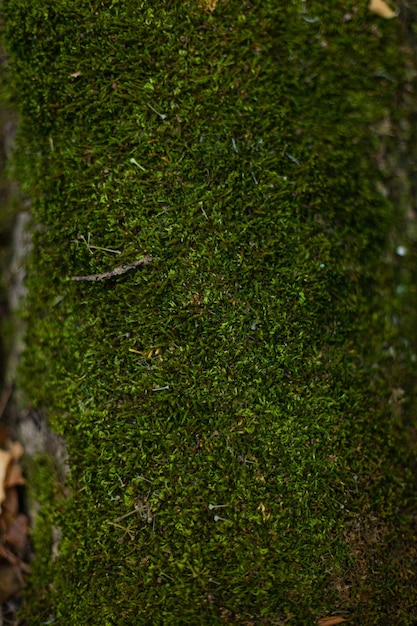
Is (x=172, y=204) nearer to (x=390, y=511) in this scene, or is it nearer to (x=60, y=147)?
(x=60, y=147)

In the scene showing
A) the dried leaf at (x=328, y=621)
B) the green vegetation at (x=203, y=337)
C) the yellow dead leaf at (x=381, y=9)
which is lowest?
the dried leaf at (x=328, y=621)

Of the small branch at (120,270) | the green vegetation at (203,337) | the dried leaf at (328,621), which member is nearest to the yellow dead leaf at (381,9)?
the green vegetation at (203,337)

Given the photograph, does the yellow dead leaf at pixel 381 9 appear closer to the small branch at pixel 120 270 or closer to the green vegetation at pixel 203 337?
the green vegetation at pixel 203 337

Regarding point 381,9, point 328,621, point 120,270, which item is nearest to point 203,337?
point 120,270

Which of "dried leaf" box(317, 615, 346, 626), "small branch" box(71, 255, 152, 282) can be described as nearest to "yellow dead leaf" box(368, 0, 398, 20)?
"small branch" box(71, 255, 152, 282)

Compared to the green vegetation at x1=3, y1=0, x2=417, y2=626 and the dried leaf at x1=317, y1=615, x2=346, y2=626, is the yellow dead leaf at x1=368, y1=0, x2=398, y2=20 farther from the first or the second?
the dried leaf at x1=317, y1=615, x2=346, y2=626

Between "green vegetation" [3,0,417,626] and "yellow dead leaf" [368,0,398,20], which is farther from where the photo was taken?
"yellow dead leaf" [368,0,398,20]
